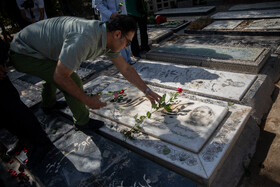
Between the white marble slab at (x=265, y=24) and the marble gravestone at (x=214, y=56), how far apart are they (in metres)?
1.27

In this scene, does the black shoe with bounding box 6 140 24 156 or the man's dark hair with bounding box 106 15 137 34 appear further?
the black shoe with bounding box 6 140 24 156

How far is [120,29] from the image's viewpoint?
1.78m

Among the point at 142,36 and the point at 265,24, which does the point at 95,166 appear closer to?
the point at 142,36

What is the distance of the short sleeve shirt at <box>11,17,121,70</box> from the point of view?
162 centimetres

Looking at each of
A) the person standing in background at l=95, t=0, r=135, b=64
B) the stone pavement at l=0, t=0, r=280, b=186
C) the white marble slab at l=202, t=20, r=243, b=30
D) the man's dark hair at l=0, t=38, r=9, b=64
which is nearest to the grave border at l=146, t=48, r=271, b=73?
the stone pavement at l=0, t=0, r=280, b=186

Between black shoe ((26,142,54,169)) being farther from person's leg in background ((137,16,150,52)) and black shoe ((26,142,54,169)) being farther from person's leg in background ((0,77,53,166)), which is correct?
person's leg in background ((137,16,150,52))

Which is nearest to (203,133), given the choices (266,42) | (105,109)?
(105,109)

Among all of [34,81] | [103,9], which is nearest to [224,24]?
[103,9]

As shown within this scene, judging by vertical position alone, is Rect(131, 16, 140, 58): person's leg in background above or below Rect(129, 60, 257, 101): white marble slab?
above

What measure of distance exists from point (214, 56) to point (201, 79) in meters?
0.77

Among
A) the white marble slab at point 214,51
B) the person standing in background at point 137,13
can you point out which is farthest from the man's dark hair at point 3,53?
the white marble slab at point 214,51

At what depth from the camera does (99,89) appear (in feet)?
10.4

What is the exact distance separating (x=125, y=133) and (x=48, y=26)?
1255 mm

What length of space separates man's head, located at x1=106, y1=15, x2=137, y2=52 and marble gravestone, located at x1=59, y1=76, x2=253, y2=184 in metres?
0.90
